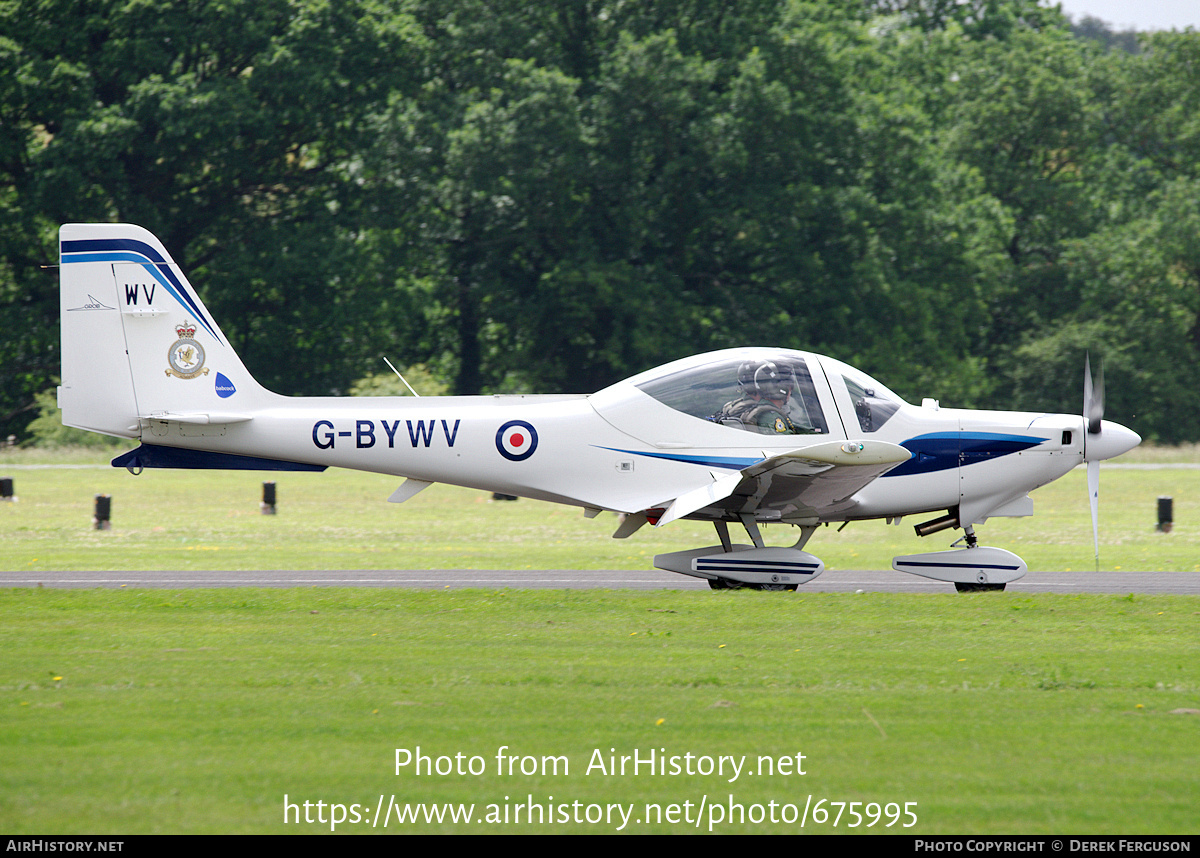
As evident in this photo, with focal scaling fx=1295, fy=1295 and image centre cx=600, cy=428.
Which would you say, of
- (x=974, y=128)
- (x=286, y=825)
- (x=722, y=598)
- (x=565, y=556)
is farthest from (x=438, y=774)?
(x=974, y=128)

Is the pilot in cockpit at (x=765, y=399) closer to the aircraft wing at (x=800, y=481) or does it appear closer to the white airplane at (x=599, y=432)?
the white airplane at (x=599, y=432)

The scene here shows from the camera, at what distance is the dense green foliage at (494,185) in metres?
40.0

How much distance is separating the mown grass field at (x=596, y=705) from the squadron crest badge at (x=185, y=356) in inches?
90.0

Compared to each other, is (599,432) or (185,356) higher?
(185,356)

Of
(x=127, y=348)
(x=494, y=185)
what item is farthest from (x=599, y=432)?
(x=494, y=185)

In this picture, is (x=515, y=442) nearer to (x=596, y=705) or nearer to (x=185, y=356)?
(x=185, y=356)

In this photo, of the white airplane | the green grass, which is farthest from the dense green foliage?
the green grass

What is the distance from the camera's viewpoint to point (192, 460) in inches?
527

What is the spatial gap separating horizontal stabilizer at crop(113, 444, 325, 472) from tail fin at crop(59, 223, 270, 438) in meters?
0.24

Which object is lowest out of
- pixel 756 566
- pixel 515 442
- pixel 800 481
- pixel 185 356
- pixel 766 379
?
pixel 756 566

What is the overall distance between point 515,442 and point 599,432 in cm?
85

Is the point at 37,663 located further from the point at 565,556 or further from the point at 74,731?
the point at 565,556

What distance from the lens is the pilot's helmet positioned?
1263 cm

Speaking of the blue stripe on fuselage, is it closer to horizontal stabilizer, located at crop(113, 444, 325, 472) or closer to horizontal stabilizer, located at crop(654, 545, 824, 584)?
horizontal stabilizer, located at crop(654, 545, 824, 584)
